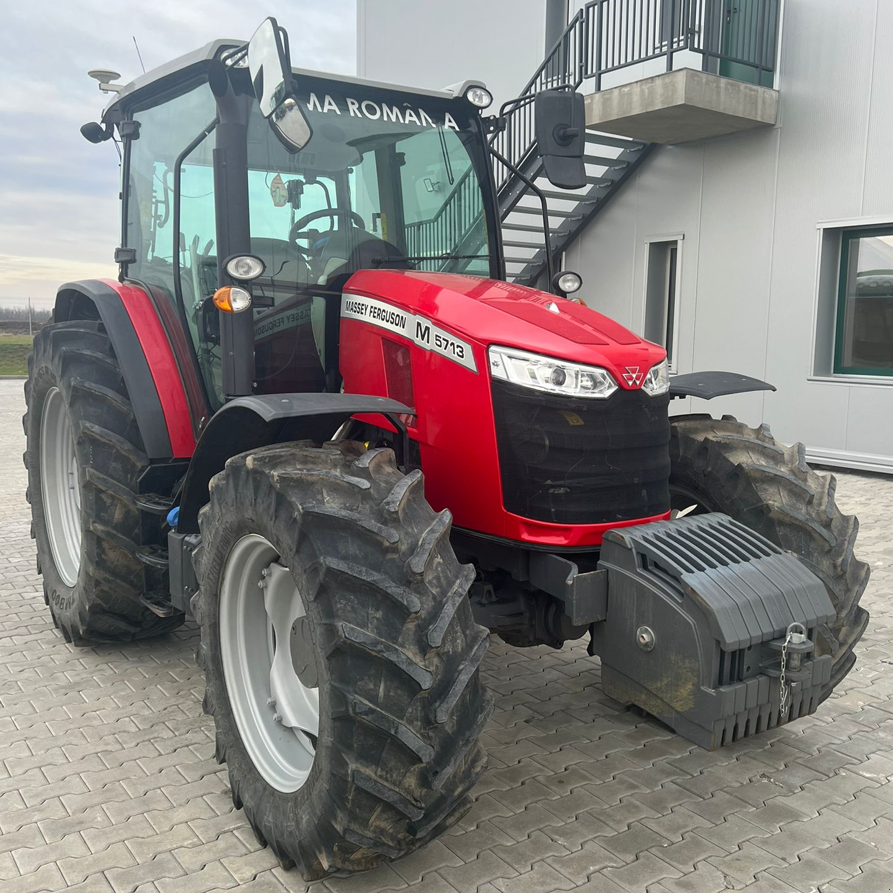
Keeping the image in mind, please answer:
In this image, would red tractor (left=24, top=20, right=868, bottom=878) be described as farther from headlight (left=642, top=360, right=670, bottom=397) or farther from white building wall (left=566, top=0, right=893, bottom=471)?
white building wall (left=566, top=0, right=893, bottom=471)

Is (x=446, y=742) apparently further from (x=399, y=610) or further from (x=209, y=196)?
(x=209, y=196)

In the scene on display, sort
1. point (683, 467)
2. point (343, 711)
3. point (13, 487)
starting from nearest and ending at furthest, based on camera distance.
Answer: point (343, 711) < point (683, 467) < point (13, 487)

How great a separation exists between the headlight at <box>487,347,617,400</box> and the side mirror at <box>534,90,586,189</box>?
2.67ft

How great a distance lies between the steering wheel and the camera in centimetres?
331

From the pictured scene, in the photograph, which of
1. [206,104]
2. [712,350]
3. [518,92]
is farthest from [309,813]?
[518,92]

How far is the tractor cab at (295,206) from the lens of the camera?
3137 millimetres

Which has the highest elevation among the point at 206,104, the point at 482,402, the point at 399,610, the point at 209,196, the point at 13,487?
the point at 206,104

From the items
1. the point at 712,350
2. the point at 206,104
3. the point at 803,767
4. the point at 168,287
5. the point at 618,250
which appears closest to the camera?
the point at 803,767

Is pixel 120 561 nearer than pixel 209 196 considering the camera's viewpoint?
No

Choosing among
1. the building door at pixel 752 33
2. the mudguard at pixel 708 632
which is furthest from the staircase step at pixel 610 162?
the mudguard at pixel 708 632

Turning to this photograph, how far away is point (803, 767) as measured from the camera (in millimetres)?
3117

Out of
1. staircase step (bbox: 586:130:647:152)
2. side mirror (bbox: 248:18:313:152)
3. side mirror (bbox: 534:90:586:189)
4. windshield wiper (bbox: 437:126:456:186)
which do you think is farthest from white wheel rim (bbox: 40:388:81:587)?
staircase step (bbox: 586:130:647:152)

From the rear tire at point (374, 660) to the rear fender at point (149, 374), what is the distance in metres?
1.29

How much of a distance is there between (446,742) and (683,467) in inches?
72.1
